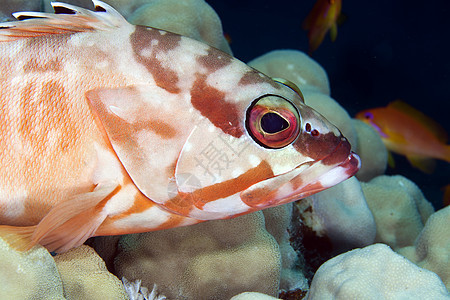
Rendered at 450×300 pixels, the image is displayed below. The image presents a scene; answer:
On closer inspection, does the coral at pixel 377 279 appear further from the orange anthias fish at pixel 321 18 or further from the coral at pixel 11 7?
the orange anthias fish at pixel 321 18

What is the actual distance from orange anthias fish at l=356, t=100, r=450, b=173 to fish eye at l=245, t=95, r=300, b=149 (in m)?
5.80

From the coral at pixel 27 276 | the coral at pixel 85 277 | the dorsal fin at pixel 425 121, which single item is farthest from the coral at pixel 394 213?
the coral at pixel 27 276

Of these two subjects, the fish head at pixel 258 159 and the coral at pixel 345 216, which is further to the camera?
the coral at pixel 345 216

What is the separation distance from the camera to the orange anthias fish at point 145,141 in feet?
6.24

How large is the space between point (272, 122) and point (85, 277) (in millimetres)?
1457

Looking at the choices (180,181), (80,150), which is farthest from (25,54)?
(180,181)

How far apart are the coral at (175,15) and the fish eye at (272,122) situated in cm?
232

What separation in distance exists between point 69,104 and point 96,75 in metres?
0.22

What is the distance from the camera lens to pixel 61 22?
2.11 m

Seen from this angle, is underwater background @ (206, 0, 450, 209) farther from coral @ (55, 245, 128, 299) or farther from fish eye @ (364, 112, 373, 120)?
coral @ (55, 245, 128, 299)

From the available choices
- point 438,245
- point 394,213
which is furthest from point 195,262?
point 394,213

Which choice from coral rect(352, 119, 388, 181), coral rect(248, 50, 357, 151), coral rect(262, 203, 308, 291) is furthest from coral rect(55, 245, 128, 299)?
coral rect(352, 119, 388, 181)

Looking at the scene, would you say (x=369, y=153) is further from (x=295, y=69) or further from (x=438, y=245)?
(x=438, y=245)

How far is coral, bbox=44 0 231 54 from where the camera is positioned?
3.89 metres
